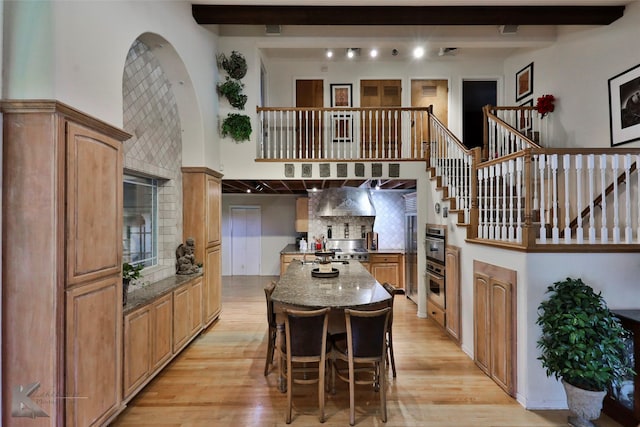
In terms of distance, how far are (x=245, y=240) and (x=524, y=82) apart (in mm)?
A: 7058

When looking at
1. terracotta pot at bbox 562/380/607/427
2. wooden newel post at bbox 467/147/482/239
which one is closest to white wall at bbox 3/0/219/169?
wooden newel post at bbox 467/147/482/239

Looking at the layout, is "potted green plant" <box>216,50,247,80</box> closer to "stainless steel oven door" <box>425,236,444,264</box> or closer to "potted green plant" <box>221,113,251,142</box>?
"potted green plant" <box>221,113,251,142</box>

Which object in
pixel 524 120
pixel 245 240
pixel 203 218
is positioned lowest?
pixel 245 240

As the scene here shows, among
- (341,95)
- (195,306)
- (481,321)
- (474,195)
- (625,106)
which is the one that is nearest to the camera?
(481,321)

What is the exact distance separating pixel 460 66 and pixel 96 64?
21.7 feet

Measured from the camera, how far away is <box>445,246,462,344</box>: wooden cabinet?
3.97 m

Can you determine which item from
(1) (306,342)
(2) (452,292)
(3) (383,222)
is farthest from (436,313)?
(3) (383,222)

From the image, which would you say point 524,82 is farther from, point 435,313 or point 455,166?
point 435,313

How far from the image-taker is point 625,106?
13.0ft

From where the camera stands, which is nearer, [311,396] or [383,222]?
[311,396]

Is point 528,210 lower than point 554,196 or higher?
lower

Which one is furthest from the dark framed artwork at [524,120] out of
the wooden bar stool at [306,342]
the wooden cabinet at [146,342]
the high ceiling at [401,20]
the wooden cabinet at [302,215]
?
the wooden cabinet at [146,342]

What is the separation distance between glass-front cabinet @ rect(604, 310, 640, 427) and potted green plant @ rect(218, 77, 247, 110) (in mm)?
5019

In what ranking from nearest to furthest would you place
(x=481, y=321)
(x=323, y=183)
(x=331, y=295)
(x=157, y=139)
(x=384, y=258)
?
1. (x=331, y=295)
2. (x=481, y=321)
3. (x=157, y=139)
4. (x=323, y=183)
5. (x=384, y=258)
